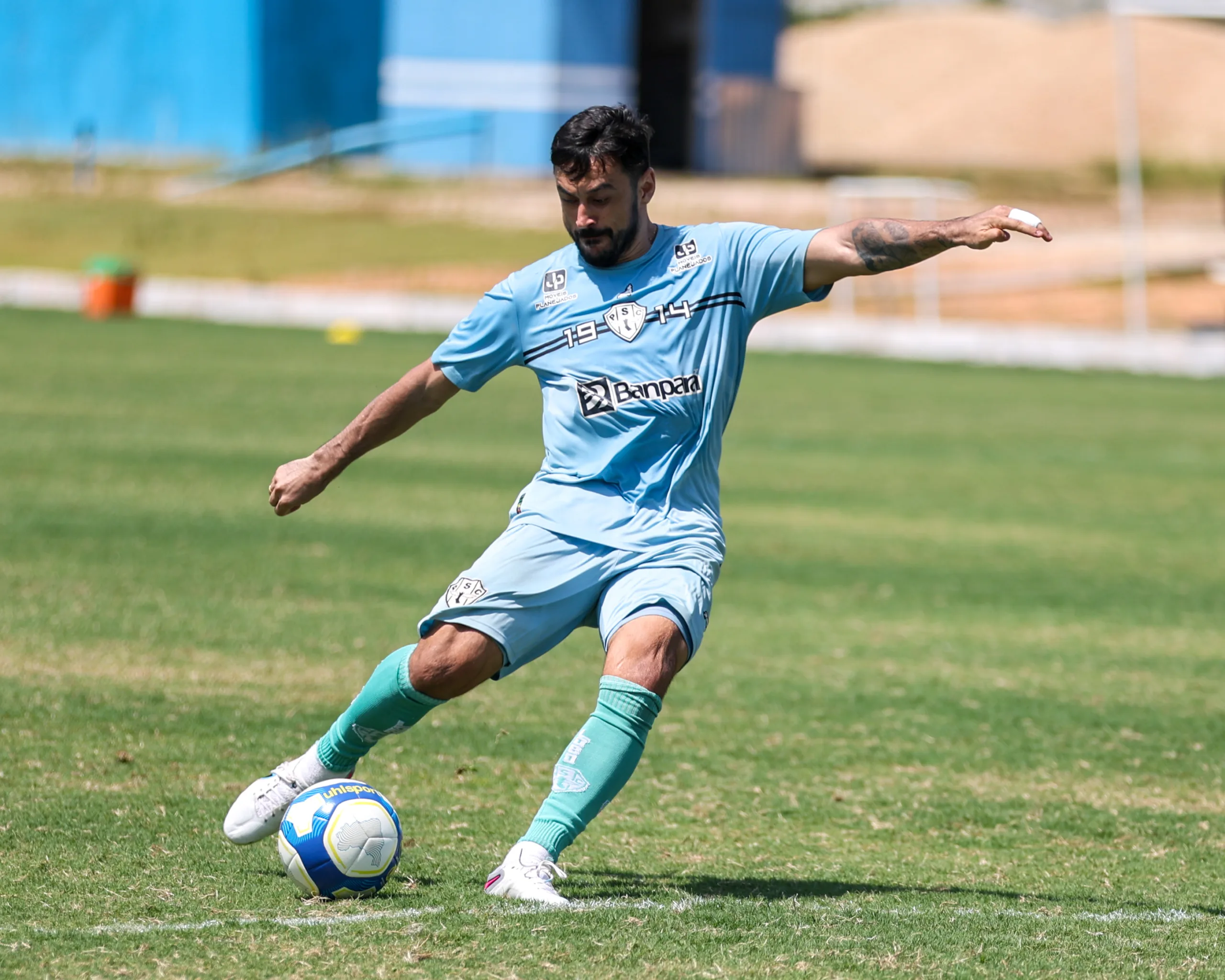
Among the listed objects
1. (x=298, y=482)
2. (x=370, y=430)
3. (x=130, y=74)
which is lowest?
(x=298, y=482)

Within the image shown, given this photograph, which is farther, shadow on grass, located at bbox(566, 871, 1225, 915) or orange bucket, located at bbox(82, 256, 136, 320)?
orange bucket, located at bbox(82, 256, 136, 320)

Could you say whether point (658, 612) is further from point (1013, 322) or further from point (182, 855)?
point (1013, 322)

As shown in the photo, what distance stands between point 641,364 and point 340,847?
1.60 meters

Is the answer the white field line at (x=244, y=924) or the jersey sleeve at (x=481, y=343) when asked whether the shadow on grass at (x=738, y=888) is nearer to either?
the white field line at (x=244, y=924)

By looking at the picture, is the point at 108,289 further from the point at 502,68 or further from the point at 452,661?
the point at 452,661

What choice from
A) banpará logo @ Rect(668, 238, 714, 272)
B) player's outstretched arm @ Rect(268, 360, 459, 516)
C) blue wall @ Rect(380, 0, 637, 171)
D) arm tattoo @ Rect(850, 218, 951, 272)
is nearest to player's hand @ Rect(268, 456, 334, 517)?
player's outstretched arm @ Rect(268, 360, 459, 516)

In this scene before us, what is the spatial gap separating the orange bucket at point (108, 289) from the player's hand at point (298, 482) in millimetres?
22084

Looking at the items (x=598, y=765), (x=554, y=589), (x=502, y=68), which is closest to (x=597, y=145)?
(x=554, y=589)

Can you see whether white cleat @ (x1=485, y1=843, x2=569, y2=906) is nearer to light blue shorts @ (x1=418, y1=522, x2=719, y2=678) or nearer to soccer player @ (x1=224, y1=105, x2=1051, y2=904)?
soccer player @ (x1=224, y1=105, x2=1051, y2=904)

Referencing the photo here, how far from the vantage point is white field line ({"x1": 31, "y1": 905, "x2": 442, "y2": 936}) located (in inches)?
180

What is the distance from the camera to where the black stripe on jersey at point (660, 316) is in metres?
5.26

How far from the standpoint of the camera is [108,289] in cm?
2669

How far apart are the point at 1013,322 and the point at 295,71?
1978 cm

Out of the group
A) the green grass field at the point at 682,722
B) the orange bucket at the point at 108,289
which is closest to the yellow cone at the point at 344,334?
the orange bucket at the point at 108,289
